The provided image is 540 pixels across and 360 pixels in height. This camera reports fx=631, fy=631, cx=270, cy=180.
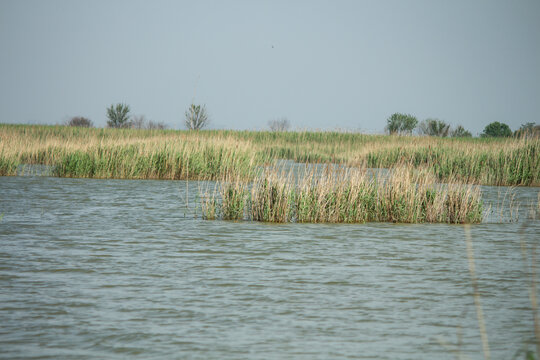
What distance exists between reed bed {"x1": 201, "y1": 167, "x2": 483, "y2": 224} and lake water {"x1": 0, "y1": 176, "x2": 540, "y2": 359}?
40 centimetres

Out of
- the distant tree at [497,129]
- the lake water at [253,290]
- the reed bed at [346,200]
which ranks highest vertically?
the distant tree at [497,129]

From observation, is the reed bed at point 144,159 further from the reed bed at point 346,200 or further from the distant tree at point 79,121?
the distant tree at point 79,121

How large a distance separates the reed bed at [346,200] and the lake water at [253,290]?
1.32 ft

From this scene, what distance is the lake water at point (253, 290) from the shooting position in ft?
15.3

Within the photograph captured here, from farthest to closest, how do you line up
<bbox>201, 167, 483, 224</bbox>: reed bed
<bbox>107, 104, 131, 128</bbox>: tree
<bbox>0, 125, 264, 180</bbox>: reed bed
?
<bbox>107, 104, 131, 128</bbox>: tree
<bbox>0, 125, 264, 180</bbox>: reed bed
<bbox>201, 167, 483, 224</bbox>: reed bed

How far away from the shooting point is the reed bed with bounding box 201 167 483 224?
36.7 ft

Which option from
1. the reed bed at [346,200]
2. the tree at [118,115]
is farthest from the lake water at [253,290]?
the tree at [118,115]

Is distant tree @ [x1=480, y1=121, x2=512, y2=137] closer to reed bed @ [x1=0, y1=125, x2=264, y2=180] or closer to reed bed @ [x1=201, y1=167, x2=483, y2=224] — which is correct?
reed bed @ [x1=0, y1=125, x2=264, y2=180]

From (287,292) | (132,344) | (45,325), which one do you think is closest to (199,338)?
(132,344)

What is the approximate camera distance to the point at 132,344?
457 cm

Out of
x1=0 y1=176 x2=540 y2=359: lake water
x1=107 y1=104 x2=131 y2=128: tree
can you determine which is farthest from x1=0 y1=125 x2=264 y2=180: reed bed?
x1=107 y1=104 x2=131 y2=128: tree

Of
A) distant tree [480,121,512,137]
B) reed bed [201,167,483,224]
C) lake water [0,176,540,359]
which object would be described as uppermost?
distant tree [480,121,512,137]

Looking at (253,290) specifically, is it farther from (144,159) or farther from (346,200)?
(144,159)

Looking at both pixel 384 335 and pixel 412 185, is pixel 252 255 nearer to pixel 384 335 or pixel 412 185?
pixel 384 335
